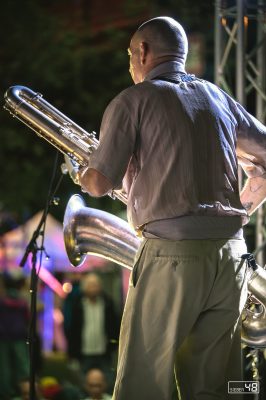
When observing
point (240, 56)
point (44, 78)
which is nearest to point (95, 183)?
point (240, 56)

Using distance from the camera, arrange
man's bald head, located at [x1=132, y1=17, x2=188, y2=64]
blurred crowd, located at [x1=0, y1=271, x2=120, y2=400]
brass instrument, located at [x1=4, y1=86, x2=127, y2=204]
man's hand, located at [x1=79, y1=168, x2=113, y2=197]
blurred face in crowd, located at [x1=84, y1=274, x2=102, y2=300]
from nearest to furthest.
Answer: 1. man's hand, located at [x1=79, y1=168, x2=113, y2=197]
2. man's bald head, located at [x1=132, y1=17, x2=188, y2=64]
3. brass instrument, located at [x1=4, y1=86, x2=127, y2=204]
4. blurred crowd, located at [x1=0, y1=271, x2=120, y2=400]
5. blurred face in crowd, located at [x1=84, y1=274, x2=102, y2=300]

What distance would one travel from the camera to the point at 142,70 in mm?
4086

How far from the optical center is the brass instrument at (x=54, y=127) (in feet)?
15.6

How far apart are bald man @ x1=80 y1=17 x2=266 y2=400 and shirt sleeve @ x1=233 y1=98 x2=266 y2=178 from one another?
205 millimetres

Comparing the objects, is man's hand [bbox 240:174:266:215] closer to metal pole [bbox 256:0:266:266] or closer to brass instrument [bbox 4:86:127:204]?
brass instrument [bbox 4:86:127:204]

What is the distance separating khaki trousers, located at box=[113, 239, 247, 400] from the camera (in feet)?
12.3

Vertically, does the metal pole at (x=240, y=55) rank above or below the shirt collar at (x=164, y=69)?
above

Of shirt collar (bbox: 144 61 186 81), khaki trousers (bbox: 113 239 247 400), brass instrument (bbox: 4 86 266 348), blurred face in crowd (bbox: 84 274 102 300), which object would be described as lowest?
blurred face in crowd (bbox: 84 274 102 300)

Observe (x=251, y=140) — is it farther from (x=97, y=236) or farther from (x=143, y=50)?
(x=97, y=236)

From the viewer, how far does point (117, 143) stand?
151 inches

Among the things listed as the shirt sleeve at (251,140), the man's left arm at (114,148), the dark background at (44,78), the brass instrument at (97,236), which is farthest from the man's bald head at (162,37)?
the dark background at (44,78)

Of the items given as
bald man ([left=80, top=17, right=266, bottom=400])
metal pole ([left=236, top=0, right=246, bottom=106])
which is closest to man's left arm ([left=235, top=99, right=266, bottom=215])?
bald man ([left=80, top=17, right=266, bottom=400])

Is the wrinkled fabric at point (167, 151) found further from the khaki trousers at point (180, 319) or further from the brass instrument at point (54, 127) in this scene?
the brass instrument at point (54, 127)

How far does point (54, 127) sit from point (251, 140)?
123cm
